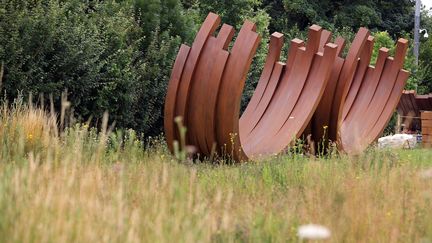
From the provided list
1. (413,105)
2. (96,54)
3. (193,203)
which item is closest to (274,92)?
(96,54)

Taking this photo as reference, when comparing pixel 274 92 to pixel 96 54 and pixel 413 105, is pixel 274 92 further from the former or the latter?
pixel 413 105

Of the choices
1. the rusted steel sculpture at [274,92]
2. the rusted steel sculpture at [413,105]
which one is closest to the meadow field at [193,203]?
the rusted steel sculpture at [274,92]

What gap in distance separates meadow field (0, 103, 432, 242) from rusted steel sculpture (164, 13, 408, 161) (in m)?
1.60

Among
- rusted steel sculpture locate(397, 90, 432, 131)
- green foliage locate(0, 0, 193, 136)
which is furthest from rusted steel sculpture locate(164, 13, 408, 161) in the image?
rusted steel sculpture locate(397, 90, 432, 131)

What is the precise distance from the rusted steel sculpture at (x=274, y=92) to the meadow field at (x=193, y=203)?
1.60 m

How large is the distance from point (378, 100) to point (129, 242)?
9.21 meters

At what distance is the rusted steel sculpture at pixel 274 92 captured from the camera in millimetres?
7656

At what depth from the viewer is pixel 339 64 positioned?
9.56 metres

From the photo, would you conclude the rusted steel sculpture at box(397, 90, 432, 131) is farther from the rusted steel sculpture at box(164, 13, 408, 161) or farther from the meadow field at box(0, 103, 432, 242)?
the meadow field at box(0, 103, 432, 242)

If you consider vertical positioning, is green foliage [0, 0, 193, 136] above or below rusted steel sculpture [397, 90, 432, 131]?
above

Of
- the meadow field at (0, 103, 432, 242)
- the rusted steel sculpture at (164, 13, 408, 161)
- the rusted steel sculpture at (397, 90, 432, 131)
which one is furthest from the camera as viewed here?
the rusted steel sculpture at (397, 90, 432, 131)

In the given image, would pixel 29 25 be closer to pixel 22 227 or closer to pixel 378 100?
pixel 378 100

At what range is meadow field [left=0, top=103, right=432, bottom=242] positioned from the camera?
2.85 meters

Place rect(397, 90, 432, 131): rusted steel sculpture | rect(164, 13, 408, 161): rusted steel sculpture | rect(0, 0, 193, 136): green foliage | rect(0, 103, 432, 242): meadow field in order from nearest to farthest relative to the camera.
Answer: rect(0, 103, 432, 242): meadow field
rect(164, 13, 408, 161): rusted steel sculpture
rect(0, 0, 193, 136): green foliage
rect(397, 90, 432, 131): rusted steel sculpture
